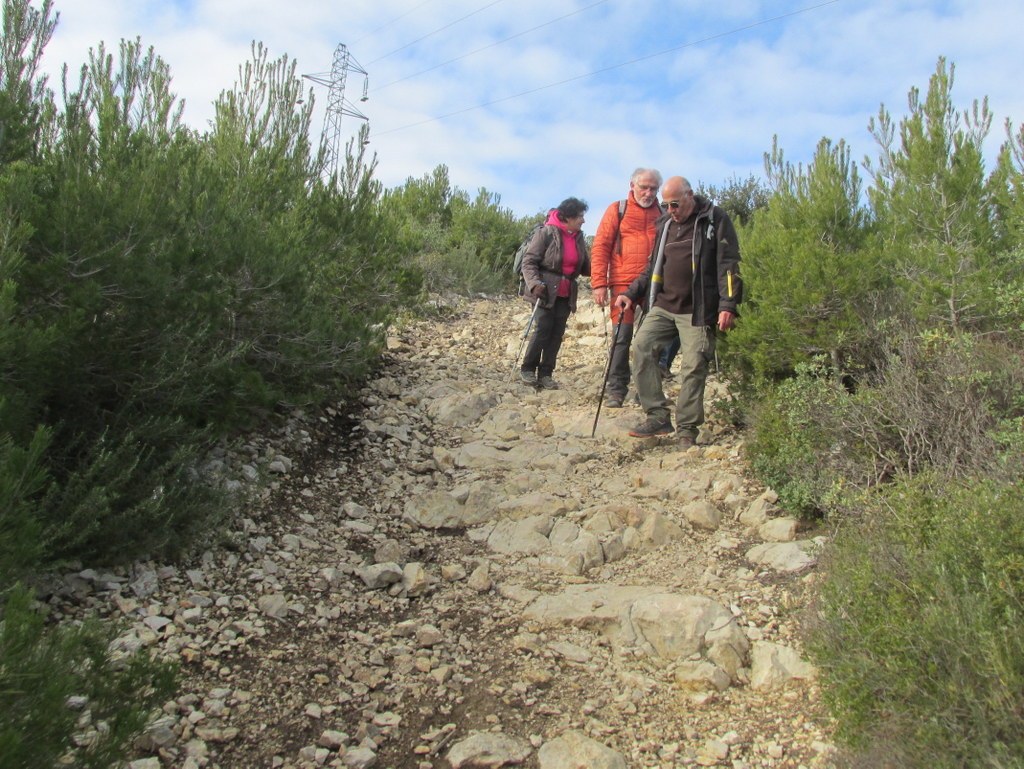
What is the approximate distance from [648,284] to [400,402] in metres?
2.26

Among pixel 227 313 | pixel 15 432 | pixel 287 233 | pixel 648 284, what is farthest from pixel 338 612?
pixel 648 284

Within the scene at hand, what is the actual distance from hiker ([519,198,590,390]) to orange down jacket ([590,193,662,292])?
0.50 meters

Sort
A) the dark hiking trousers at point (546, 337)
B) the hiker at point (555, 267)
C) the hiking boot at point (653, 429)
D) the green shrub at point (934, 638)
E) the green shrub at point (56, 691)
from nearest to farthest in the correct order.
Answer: the green shrub at point (56, 691), the green shrub at point (934, 638), the hiking boot at point (653, 429), the hiker at point (555, 267), the dark hiking trousers at point (546, 337)

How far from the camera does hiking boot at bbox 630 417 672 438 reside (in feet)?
19.5

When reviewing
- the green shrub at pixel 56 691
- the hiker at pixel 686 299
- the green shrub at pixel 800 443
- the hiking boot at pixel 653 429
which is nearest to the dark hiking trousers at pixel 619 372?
the hiker at pixel 686 299

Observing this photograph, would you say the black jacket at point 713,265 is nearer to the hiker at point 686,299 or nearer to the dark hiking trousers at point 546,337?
the hiker at point 686,299

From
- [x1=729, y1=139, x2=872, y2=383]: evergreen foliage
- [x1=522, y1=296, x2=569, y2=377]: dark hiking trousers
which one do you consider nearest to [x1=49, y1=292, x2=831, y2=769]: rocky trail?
[x1=729, y1=139, x2=872, y2=383]: evergreen foliage

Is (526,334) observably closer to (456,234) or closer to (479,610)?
(479,610)

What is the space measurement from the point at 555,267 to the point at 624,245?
749mm

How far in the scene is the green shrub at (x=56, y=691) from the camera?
1.88 m

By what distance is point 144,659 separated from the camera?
2404mm

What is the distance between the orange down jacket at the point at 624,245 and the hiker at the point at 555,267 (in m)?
0.50

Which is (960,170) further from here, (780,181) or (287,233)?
(287,233)

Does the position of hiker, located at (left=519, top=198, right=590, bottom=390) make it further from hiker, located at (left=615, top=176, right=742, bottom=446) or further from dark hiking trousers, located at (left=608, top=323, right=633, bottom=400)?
hiker, located at (left=615, top=176, right=742, bottom=446)
